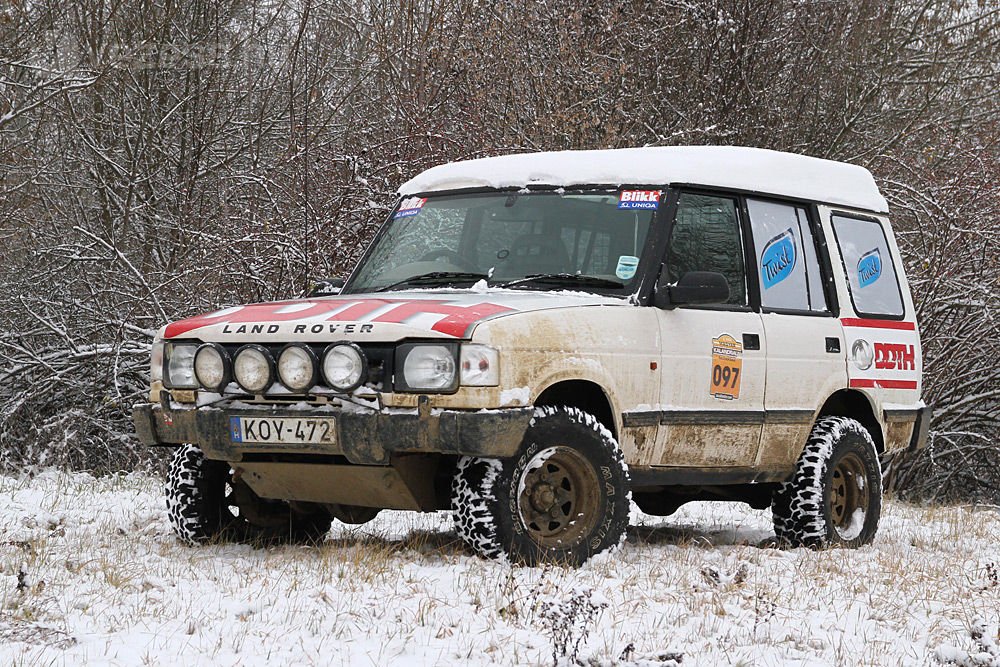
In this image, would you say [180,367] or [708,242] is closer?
[180,367]

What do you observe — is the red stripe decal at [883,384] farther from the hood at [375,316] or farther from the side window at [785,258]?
the hood at [375,316]

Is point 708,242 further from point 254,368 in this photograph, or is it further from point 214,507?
point 214,507

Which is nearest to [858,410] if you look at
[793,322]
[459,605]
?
[793,322]

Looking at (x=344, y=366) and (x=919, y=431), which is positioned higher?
(x=344, y=366)

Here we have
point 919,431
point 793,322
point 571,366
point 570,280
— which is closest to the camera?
point 571,366

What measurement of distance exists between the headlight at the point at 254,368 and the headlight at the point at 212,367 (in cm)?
7

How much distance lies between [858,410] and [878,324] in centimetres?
52

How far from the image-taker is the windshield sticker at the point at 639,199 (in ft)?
23.9

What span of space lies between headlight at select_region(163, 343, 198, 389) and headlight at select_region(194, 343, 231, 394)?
9cm

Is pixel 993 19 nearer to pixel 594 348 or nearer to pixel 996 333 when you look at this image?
pixel 996 333

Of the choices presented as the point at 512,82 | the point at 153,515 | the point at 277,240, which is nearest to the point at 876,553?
the point at 153,515

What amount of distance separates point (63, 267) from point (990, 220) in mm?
8719

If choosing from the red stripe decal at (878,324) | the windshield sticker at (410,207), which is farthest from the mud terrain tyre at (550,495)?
the red stripe decal at (878,324)

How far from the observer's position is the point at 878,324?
341 inches
